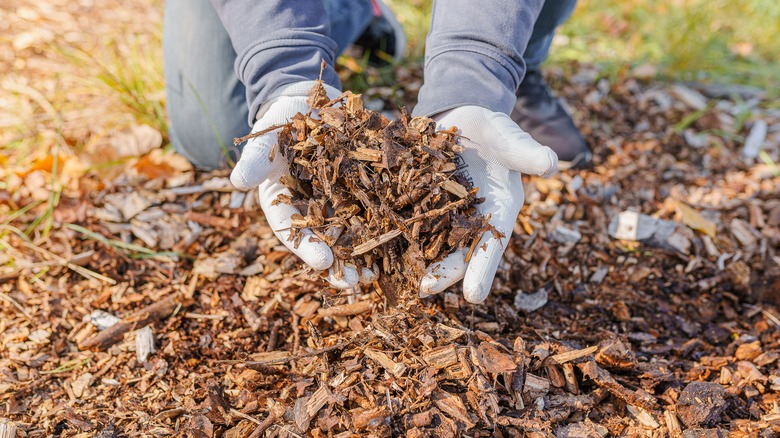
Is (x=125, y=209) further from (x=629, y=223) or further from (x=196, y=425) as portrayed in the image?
(x=629, y=223)

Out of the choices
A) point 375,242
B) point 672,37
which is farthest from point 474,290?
point 672,37

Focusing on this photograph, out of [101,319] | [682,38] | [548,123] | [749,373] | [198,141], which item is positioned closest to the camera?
[749,373]

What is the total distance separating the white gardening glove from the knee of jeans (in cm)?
121

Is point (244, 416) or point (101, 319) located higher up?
point (244, 416)

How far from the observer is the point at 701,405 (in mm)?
1677

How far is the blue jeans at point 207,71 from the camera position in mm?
2734

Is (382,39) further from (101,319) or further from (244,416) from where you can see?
(244,416)

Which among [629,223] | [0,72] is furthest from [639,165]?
[0,72]

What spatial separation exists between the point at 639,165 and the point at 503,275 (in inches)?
51.8

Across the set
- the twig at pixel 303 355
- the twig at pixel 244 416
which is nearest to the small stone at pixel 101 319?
the twig at pixel 303 355

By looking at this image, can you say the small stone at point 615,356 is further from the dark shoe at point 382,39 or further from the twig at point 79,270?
the dark shoe at point 382,39

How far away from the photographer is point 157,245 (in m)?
2.38

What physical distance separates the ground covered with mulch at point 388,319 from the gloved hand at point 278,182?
3.9 inches

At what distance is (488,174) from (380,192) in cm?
44
